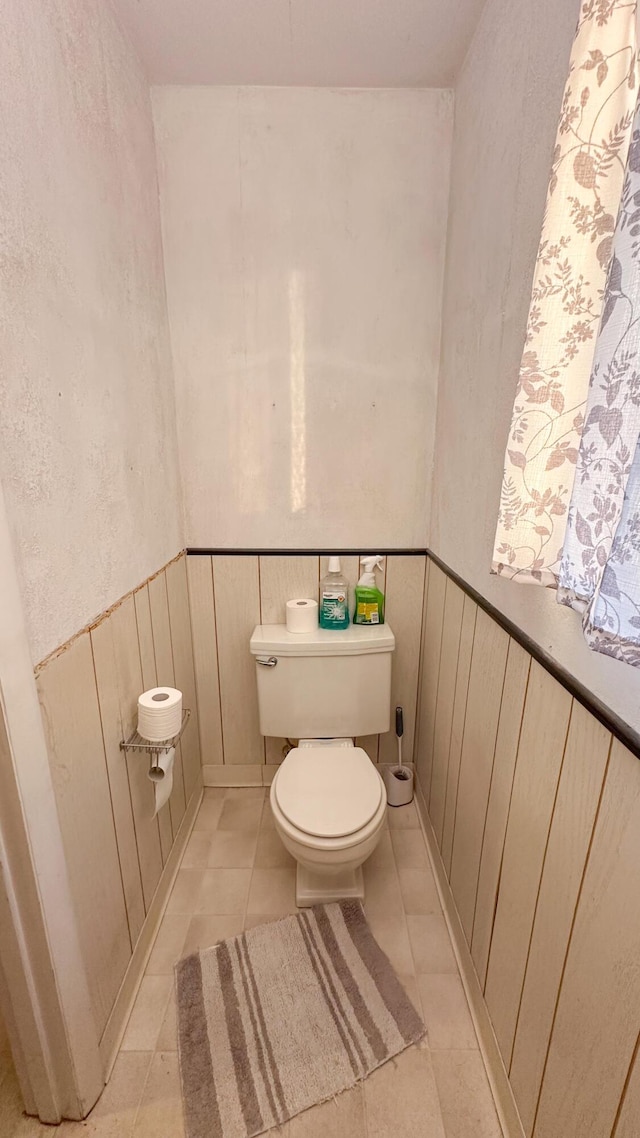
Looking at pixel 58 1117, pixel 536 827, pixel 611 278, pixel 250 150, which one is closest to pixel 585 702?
pixel 536 827

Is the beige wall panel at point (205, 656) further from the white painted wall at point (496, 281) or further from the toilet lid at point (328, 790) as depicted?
the white painted wall at point (496, 281)

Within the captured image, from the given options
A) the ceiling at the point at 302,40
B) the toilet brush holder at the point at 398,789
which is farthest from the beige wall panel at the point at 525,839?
the ceiling at the point at 302,40

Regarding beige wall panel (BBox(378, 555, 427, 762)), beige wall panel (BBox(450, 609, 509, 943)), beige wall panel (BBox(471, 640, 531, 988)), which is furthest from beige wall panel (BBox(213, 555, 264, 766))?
beige wall panel (BBox(471, 640, 531, 988))

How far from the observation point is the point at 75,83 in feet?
3.18

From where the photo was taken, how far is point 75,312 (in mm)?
970

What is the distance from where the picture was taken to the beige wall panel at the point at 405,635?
68.8 inches

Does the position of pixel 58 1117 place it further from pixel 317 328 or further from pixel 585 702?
pixel 317 328

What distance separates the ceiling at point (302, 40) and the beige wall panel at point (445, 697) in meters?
1.42

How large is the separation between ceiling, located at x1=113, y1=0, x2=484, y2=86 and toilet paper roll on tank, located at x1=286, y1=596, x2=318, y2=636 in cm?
155

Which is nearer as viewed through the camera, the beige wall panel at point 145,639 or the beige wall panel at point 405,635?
the beige wall panel at point 145,639

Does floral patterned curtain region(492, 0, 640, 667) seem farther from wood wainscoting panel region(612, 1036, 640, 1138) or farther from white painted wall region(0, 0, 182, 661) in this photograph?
white painted wall region(0, 0, 182, 661)

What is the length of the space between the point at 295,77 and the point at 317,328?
2.14 ft

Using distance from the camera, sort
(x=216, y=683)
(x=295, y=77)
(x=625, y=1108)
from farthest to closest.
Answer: (x=216, y=683) → (x=295, y=77) → (x=625, y=1108)

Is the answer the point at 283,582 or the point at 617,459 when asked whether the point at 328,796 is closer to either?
the point at 283,582
